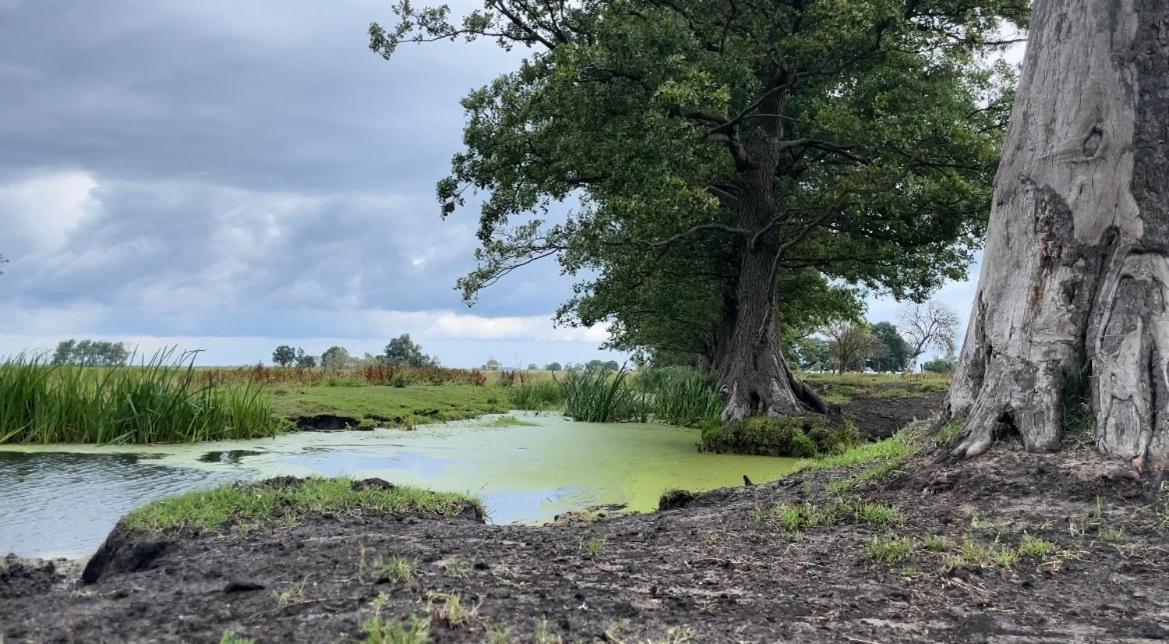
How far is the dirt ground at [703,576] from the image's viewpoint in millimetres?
2730

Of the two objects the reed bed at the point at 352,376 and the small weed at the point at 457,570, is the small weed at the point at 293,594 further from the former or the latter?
the reed bed at the point at 352,376

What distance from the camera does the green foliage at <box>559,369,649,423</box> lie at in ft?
51.2

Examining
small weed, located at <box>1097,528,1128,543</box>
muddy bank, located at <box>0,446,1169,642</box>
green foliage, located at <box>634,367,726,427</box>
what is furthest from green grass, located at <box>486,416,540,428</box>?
small weed, located at <box>1097,528,1128,543</box>

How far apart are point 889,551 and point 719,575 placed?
0.77 meters

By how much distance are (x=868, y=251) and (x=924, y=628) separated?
13.5 m

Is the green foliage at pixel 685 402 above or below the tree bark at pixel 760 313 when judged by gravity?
below

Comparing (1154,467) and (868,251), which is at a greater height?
(868,251)

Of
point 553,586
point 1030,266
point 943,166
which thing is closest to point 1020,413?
point 1030,266

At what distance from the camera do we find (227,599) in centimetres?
298

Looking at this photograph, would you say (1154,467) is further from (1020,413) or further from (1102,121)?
(1102,121)

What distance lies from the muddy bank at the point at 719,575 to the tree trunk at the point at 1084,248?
0.39 metres

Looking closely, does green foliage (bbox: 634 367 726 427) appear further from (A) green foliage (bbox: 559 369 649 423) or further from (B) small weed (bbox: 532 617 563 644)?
(B) small weed (bbox: 532 617 563 644)

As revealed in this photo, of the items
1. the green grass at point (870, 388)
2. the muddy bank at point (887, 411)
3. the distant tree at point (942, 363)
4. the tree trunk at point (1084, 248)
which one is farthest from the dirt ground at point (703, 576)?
the distant tree at point (942, 363)

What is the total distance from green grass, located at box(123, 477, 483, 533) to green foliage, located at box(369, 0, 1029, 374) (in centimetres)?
690
